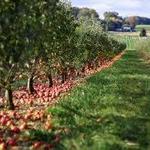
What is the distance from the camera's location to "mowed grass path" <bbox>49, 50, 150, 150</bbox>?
10367mm

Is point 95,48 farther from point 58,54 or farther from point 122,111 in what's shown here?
point 122,111

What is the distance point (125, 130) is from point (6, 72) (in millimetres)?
4166

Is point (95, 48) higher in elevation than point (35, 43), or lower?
lower

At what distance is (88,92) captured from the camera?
18.3m

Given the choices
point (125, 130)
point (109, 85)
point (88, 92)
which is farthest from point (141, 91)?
point (125, 130)

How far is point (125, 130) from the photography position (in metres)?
12.0

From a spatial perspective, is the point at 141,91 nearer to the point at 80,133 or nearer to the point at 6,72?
the point at 6,72

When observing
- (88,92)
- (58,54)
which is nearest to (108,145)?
(88,92)

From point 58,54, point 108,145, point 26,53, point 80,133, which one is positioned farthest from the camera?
point 58,54

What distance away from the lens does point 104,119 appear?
1322 cm

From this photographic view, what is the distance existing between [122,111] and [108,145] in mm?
4831

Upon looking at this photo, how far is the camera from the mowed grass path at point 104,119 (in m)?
10.4

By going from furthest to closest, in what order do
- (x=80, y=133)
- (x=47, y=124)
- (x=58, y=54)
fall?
1. (x=58, y=54)
2. (x=47, y=124)
3. (x=80, y=133)

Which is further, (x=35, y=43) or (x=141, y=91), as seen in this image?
(x=141, y=91)
